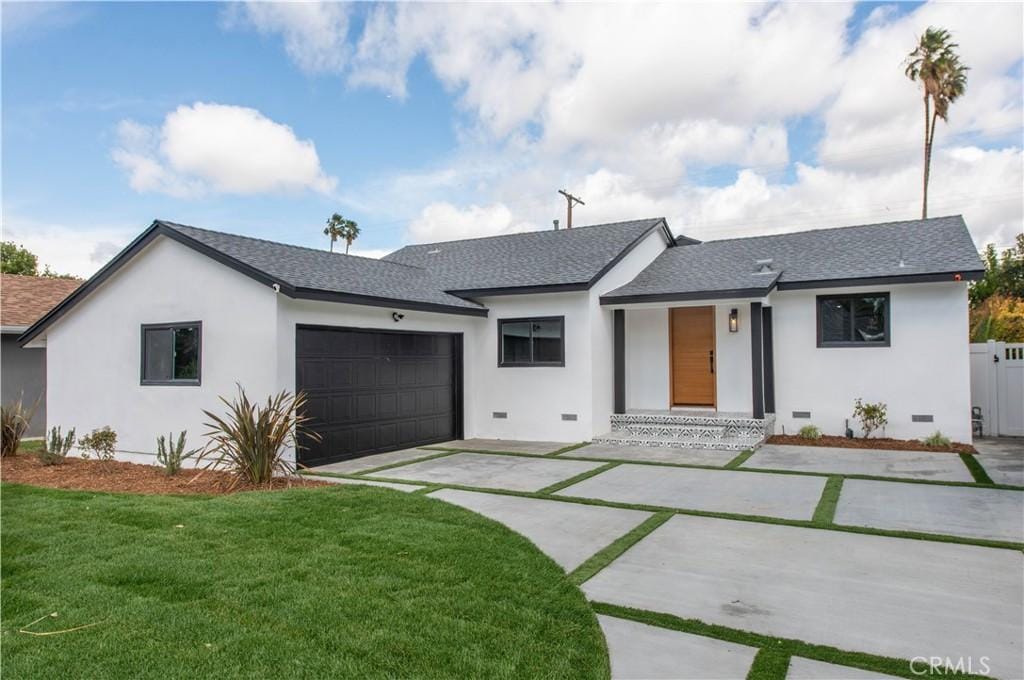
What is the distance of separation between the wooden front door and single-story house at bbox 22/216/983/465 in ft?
0.10

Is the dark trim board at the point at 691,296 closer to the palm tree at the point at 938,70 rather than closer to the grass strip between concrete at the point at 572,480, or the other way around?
the grass strip between concrete at the point at 572,480

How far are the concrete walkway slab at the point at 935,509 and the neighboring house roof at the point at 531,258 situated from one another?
5.92 metres

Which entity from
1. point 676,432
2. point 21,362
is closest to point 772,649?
point 676,432

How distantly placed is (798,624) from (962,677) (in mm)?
817

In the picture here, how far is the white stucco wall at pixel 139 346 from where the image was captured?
891 centimetres

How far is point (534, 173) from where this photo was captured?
26312 millimetres

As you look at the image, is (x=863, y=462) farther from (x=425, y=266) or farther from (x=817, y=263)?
(x=425, y=266)

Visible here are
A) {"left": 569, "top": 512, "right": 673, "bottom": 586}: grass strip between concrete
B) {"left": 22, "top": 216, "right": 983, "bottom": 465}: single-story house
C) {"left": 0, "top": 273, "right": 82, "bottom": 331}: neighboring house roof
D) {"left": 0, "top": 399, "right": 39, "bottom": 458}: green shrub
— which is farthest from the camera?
{"left": 0, "top": 273, "right": 82, "bottom": 331}: neighboring house roof

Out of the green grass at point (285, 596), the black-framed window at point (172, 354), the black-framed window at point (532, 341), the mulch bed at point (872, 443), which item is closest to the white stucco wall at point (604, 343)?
the black-framed window at point (532, 341)

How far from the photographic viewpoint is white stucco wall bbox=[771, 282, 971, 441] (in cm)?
1064

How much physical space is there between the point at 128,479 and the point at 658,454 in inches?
312

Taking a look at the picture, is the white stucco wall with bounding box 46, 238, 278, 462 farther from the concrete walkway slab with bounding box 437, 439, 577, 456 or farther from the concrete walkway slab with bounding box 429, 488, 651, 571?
the concrete walkway slab with bounding box 437, 439, 577, 456

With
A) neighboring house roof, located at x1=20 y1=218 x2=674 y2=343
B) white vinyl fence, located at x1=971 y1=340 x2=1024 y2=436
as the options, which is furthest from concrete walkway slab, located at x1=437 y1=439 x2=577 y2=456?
white vinyl fence, located at x1=971 y1=340 x2=1024 y2=436

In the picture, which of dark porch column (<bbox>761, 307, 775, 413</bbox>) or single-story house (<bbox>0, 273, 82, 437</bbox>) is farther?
single-story house (<bbox>0, 273, 82, 437</bbox>)
